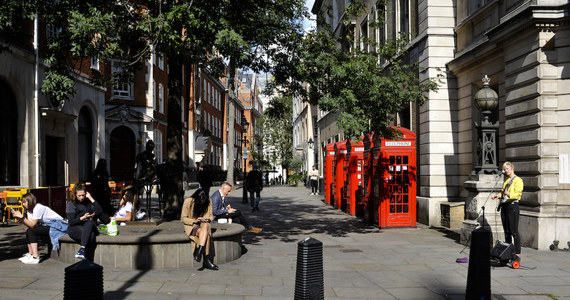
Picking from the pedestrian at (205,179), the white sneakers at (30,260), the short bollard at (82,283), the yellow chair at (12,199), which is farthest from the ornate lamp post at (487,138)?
the yellow chair at (12,199)

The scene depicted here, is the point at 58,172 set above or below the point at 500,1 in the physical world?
below

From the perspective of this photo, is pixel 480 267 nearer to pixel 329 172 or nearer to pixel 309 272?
pixel 309 272

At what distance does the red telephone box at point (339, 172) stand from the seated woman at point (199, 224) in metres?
11.2

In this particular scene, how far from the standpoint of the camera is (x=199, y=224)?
8.17m

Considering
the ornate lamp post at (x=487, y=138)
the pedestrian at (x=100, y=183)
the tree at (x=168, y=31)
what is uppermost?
the tree at (x=168, y=31)

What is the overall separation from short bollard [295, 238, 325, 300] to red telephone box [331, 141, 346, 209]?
14022 millimetres

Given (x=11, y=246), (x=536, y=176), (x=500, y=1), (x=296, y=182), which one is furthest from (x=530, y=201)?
(x=296, y=182)

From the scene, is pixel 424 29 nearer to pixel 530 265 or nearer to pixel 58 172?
pixel 530 265

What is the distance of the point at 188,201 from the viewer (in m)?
8.33

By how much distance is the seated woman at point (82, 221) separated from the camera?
25.8 feet

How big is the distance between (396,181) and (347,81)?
3.76 meters

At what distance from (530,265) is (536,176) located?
96.0 inches

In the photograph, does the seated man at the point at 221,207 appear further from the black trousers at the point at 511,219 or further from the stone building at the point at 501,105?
the black trousers at the point at 511,219

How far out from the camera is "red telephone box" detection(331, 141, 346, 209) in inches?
765
